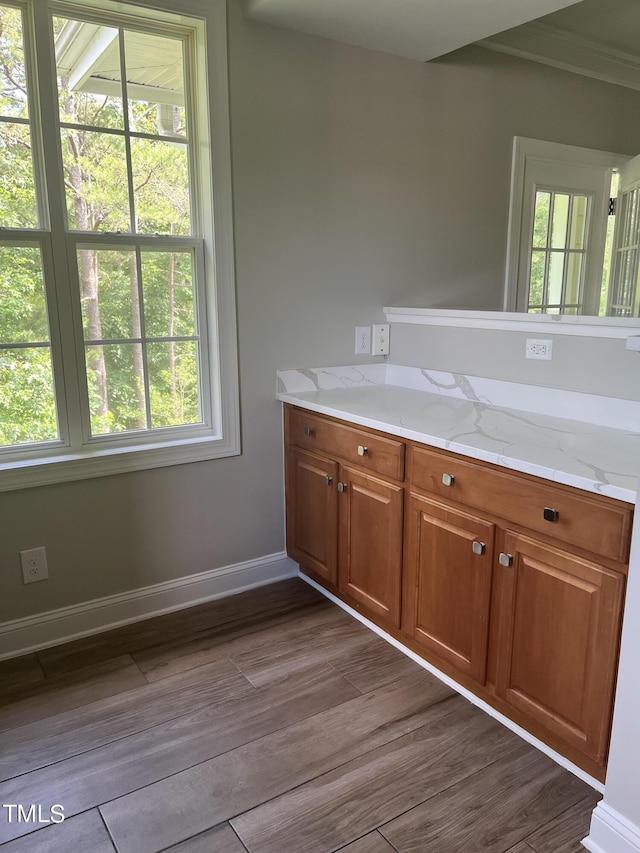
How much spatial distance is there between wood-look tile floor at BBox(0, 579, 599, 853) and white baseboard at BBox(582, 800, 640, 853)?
0.05 metres

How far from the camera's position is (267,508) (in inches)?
115

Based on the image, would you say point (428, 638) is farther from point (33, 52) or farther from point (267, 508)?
point (33, 52)

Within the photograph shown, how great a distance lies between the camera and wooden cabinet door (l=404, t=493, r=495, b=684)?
195 cm

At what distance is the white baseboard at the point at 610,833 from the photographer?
151 cm

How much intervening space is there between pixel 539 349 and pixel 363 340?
90 cm

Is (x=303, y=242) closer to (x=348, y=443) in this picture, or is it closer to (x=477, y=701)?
(x=348, y=443)

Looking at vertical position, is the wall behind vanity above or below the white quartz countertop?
above

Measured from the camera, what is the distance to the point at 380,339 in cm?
305

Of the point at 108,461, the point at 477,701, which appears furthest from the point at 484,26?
the point at 477,701

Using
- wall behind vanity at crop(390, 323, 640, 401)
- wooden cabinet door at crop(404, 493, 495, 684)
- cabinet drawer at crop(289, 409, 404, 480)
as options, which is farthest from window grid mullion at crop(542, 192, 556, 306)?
wooden cabinet door at crop(404, 493, 495, 684)

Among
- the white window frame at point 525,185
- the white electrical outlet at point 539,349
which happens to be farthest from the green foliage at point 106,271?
the white window frame at point 525,185

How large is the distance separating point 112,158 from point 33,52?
1.31 ft

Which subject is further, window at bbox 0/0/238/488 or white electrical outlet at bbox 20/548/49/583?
white electrical outlet at bbox 20/548/49/583

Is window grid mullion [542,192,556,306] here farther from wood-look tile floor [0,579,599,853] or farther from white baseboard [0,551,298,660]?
wood-look tile floor [0,579,599,853]
